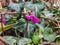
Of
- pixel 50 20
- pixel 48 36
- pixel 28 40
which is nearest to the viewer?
pixel 28 40

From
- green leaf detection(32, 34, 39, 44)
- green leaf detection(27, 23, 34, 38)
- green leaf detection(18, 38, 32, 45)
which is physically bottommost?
green leaf detection(32, 34, 39, 44)

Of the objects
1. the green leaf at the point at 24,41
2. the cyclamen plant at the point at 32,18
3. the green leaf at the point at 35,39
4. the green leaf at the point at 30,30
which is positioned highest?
the cyclamen plant at the point at 32,18

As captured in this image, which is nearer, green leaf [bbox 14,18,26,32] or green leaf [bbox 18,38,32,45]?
green leaf [bbox 18,38,32,45]

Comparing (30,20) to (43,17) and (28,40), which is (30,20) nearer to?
(28,40)

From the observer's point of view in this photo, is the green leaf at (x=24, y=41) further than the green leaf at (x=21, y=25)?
No

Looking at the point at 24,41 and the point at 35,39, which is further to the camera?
the point at 35,39

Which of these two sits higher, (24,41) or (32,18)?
(32,18)

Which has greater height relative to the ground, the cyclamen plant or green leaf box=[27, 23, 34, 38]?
the cyclamen plant

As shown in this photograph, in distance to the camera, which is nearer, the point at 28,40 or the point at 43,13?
the point at 28,40

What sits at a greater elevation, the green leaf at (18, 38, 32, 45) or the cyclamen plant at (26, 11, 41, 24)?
the cyclamen plant at (26, 11, 41, 24)

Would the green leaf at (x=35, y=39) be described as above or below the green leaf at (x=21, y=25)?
below

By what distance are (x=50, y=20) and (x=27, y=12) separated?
222 mm

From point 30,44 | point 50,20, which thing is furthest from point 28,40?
point 50,20

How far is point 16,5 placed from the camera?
4.28 feet
